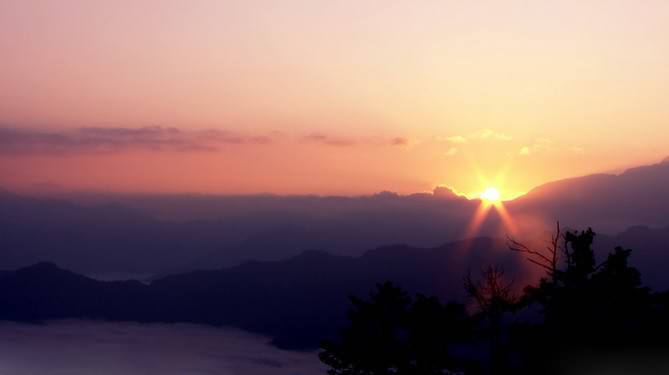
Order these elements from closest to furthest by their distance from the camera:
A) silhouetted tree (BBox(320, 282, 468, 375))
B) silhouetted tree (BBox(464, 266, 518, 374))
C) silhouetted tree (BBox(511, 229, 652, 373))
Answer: silhouetted tree (BBox(511, 229, 652, 373)) < silhouetted tree (BBox(464, 266, 518, 374)) < silhouetted tree (BBox(320, 282, 468, 375))

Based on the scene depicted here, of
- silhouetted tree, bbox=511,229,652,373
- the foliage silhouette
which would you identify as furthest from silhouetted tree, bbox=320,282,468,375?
silhouetted tree, bbox=511,229,652,373

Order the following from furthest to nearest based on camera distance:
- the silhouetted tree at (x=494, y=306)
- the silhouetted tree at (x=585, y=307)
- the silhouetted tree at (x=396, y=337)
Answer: the silhouetted tree at (x=396, y=337)
the silhouetted tree at (x=494, y=306)
the silhouetted tree at (x=585, y=307)

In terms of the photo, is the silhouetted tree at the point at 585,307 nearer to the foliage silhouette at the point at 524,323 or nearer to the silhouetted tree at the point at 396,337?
the foliage silhouette at the point at 524,323

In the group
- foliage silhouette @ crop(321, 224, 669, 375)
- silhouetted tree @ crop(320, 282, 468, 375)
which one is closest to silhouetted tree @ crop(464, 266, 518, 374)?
foliage silhouette @ crop(321, 224, 669, 375)

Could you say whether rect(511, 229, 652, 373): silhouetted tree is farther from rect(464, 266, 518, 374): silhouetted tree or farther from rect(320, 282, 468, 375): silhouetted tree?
rect(320, 282, 468, 375): silhouetted tree

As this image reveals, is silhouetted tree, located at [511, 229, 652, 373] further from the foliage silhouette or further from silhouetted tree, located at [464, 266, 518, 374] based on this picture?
silhouetted tree, located at [464, 266, 518, 374]

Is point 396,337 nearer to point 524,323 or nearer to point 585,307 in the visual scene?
point 524,323

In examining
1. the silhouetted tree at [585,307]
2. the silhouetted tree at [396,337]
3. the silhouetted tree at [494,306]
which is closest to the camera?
the silhouetted tree at [585,307]

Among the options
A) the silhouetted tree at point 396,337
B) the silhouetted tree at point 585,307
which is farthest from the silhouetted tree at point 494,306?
the silhouetted tree at point 396,337

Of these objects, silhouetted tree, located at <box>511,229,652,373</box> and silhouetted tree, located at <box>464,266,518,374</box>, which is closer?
silhouetted tree, located at <box>511,229,652,373</box>

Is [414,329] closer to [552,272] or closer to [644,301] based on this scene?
[552,272]

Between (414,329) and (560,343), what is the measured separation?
9.24 metres

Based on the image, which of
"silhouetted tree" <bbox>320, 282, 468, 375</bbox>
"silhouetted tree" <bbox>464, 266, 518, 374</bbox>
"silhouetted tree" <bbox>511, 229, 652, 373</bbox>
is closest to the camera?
"silhouetted tree" <bbox>511, 229, 652, 373</bbox>

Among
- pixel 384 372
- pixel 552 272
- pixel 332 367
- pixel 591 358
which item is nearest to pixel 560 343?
pixel 591 358
